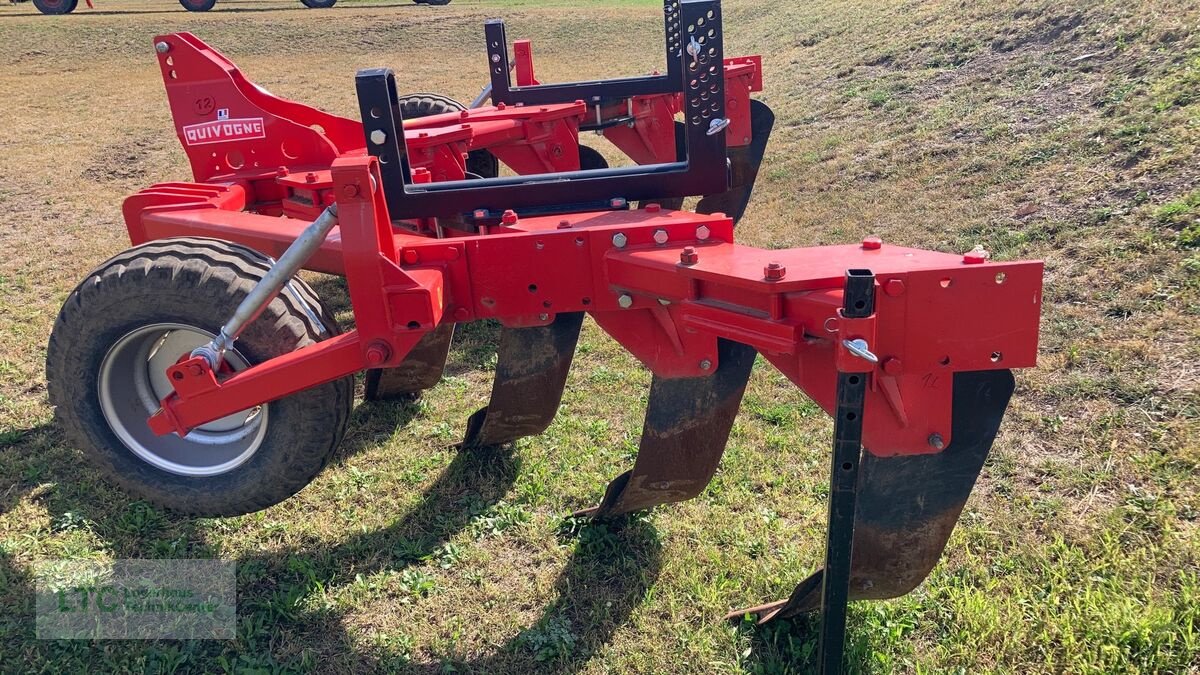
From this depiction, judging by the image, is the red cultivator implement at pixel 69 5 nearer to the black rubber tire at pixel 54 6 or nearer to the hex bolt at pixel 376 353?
the black rubber tire at pixel 54 6

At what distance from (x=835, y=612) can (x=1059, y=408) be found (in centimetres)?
232

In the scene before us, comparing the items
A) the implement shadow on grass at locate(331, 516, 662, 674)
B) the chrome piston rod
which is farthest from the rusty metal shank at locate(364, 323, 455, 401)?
the chrome piston rod

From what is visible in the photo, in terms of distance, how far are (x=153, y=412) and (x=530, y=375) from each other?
5.04ft

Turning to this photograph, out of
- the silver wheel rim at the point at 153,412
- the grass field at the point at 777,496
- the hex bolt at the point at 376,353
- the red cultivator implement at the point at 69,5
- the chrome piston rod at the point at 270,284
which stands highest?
the red cultivator implement at the point at 69,5

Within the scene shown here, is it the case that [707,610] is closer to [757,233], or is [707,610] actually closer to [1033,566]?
[1033,566]

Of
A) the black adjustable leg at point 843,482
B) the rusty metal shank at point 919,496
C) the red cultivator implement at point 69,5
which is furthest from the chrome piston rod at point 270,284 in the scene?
the red cultivator implement at point 69,5

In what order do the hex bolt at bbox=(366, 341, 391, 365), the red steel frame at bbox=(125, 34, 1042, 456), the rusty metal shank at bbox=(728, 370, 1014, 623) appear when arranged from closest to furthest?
1. the red steel frame at bbox=(125, 34, 1042, 456)
2. the rusty metal shank at bbox=(728, 370, 1014, 623)
3. the hex bolt at bbox=(366, 341, 391, 365)

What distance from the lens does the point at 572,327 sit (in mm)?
3762

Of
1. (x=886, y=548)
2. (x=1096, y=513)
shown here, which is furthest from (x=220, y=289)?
(x=1096, y=513)

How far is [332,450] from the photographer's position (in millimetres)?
2930

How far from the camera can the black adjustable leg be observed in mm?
A: 1989

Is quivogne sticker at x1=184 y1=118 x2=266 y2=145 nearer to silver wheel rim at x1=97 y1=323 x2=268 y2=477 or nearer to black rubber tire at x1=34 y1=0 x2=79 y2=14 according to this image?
silver wheel rim at x1=97 y1=323 x2=268 y2=477

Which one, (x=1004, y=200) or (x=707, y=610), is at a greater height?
(x=1004, y=200)

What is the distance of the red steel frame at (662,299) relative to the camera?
217 centimetres
